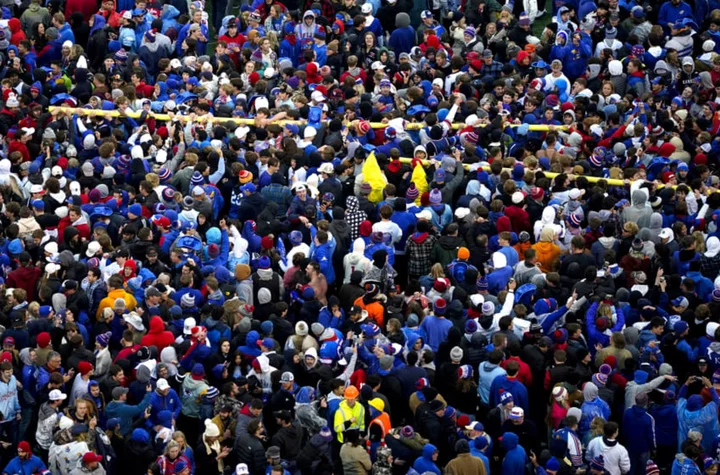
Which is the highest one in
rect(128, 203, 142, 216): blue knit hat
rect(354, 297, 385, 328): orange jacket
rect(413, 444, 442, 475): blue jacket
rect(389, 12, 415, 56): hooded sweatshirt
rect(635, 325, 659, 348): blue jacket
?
rect(389, 12, 415, 56): hooded sweatshirt

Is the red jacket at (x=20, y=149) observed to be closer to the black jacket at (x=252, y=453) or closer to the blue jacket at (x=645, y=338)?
the black jacket at (x=252, y=453)

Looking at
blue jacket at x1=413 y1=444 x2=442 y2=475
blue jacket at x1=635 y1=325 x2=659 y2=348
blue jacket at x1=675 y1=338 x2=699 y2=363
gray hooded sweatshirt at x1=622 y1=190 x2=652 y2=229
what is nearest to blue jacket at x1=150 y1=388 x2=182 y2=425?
blue jacket at x1=413 y1=444 x2=442 y2=475

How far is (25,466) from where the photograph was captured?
61.2 feet

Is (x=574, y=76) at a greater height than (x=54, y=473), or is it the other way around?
(x=574, y=76)

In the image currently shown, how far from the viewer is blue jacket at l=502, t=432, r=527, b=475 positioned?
18.9m

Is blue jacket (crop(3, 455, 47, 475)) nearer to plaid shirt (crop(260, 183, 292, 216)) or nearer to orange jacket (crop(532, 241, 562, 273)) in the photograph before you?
Answer: plaid shirt (crop(260, 183, 292, 216))

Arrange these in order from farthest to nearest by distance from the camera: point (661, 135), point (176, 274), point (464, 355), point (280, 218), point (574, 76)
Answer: point (574, 76) → point (661, 135) → point (280, 218) → point (176, 274) → point (464, 355)

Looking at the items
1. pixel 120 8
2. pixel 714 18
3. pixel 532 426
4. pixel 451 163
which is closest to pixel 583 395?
pixel 532 426

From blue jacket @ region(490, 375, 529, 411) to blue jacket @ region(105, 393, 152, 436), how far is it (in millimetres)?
4469

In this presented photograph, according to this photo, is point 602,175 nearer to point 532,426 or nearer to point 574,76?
point 574,76

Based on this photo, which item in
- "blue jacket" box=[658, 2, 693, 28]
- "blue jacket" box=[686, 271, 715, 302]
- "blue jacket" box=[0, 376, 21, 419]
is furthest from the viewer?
"blue jacket" box=[658, 2, 693, 28]

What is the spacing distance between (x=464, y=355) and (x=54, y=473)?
5.56 metres

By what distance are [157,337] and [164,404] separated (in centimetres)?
111

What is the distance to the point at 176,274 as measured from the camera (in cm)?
2175
